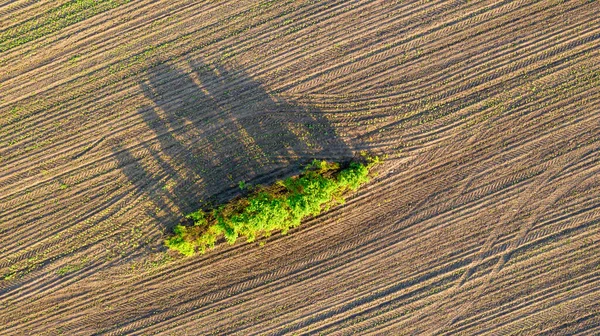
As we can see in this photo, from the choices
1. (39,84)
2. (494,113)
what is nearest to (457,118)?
(494,113)

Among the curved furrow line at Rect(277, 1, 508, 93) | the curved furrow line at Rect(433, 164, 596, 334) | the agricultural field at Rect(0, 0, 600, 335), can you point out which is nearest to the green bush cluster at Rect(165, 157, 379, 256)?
the agricultural field at Rect(0, 0, 600, 335)

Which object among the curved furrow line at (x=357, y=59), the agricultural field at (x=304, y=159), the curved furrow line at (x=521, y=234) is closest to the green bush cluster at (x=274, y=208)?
the agricultural field at (x=304, y=159)

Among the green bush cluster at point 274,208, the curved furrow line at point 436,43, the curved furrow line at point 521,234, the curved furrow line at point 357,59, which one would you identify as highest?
the curved furrow line at point 357,59

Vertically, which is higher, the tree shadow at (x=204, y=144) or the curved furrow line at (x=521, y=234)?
the tree shadow at (x=204, y=144)

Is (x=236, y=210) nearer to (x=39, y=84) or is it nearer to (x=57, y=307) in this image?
(x=57, y=307)

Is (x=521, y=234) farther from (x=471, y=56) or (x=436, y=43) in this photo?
(x=436, y=43)

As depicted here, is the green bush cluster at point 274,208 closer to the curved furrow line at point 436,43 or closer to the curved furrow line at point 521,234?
the curved furrow line at point 436,43

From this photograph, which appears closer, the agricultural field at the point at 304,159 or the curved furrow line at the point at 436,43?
the agricultural field at the point at 304,159

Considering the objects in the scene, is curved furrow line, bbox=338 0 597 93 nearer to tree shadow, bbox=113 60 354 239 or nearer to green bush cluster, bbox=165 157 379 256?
green bush cluster, bbox=165 157 379 256
